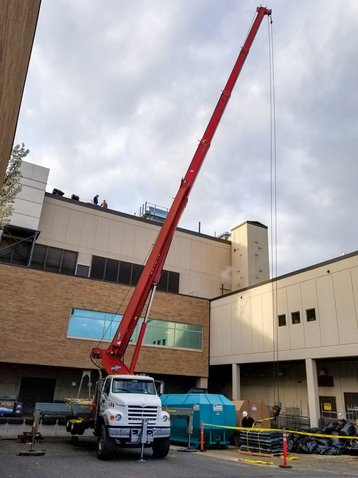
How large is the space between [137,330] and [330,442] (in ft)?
45.6

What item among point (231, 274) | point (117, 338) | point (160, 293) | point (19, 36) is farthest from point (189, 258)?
point (19, 36)

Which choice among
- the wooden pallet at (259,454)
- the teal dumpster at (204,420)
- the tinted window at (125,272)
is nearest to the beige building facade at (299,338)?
the wooden pallet at (259,454)

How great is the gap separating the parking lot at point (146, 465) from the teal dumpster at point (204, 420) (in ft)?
5.70

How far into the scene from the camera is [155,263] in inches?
635

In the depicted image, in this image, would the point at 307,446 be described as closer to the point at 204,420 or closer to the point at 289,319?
the point at 204,420

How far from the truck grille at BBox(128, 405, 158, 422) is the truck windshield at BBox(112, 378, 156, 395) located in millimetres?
928

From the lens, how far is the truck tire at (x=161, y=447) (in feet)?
42.3

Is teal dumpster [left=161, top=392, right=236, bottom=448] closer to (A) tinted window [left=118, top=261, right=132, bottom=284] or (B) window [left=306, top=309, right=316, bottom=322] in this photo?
(B) window [left=306, top=309, right=316, bottom=322]

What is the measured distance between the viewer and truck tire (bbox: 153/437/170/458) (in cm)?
1291

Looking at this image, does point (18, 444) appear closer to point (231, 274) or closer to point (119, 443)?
point (119, 443)

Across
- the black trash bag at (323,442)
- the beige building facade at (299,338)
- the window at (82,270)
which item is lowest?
the black trash bag at (323,442)

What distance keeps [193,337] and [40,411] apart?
15244 millimetres

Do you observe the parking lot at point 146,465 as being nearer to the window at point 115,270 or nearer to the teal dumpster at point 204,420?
the teal dumpster at point 204,420

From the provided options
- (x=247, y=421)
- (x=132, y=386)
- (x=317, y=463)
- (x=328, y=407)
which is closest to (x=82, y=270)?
(x=247, y=421)
